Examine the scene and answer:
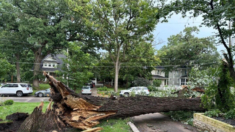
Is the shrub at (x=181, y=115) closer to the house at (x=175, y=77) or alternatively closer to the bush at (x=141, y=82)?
the bush at (x=141, y=82)

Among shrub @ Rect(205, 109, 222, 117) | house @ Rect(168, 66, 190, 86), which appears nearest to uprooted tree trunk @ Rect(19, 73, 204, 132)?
shrub @ Rect(205, 109, 222, 117)

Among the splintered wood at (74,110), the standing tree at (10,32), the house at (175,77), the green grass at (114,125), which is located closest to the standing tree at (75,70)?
the green grass at (114,125)

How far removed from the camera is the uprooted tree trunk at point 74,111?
5.18 meters

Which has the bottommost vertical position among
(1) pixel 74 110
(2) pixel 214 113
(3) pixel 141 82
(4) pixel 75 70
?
(2) pixel 214 113

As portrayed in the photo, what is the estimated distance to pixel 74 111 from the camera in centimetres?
580

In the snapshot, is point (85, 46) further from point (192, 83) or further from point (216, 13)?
point (216, 13)

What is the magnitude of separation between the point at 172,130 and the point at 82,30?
60.5 feet

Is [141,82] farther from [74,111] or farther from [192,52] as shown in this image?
[74,111]

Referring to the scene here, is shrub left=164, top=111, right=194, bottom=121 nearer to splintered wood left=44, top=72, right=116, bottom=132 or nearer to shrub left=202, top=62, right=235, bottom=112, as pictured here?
shrub left=202, top=62, right=235, bottom=112

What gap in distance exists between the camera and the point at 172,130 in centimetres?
685

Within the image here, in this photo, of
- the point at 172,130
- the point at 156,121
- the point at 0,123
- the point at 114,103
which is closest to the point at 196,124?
the point at 172,130

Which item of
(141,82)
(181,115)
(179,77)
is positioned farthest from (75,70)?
(179,77)

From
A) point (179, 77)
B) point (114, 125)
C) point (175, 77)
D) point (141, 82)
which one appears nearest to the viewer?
point (114, 125)

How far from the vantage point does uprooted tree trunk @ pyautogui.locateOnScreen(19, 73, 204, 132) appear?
5178 millimetres
